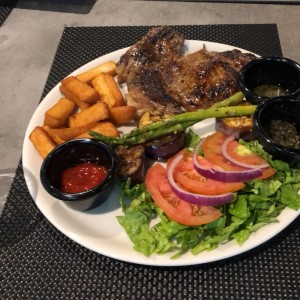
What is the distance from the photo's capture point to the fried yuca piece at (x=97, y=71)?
360 cm

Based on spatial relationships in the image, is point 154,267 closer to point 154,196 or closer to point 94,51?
point 154,196

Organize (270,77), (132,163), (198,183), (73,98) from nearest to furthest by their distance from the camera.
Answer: (198,183), (132,163), (270,77), (73,98)

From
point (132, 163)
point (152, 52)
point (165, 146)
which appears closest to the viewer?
point (132, 163)

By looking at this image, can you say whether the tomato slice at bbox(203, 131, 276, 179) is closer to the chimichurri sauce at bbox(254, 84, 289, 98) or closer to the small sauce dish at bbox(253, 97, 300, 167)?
the small sauce dish at bbox(253, 97, 300, 167)

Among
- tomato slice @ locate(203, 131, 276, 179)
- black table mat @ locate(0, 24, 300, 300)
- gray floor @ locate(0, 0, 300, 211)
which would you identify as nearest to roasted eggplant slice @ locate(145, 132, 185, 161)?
tomato slice @ locate(203, 131, 276, 179)

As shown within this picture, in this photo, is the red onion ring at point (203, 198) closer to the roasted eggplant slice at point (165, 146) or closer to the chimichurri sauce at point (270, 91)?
the roasted eggplant slice at point (165, 146)

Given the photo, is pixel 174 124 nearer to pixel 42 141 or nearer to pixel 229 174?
pixel 229 174

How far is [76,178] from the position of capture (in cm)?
278

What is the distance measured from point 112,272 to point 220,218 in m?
0.82

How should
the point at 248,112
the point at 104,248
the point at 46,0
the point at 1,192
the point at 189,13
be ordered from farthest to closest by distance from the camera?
the point at 46,0, the point at 189,13, the point at 1,192, the point at 248,112, the point at 104,248

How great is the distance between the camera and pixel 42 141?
310 cm

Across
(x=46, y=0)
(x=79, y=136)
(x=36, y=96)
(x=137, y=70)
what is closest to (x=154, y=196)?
(x=79, y=136)

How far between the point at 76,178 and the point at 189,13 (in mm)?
3549

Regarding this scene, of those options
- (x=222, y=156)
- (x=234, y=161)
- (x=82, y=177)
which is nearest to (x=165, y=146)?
(x=222, y=156)
